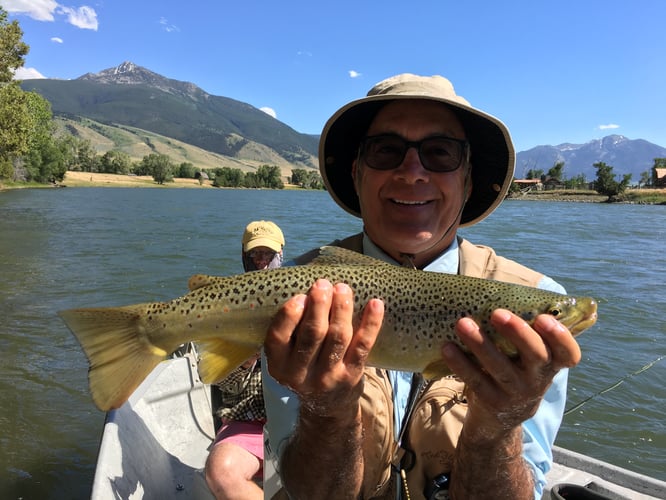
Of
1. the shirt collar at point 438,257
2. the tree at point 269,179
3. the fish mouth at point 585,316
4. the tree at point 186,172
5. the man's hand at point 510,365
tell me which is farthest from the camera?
the tree at point 186,172

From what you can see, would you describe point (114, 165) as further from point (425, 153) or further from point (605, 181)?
point (425, 153)

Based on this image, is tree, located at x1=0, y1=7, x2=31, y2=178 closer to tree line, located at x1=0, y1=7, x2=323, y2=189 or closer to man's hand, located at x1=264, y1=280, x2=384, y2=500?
tree line, located at x1=0, y1=7, x2=323, y2=189

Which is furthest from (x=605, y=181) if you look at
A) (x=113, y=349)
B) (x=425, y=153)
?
(x=113, y=349)

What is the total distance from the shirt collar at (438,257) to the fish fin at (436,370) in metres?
0.75

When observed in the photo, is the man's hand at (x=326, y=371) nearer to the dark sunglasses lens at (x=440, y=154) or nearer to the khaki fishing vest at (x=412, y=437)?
Result: the khaki fishing vest at (x=412, y=437)

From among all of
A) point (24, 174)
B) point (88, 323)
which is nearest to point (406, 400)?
point (88, 323)

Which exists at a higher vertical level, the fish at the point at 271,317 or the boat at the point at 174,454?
the fish at the point at 271,317

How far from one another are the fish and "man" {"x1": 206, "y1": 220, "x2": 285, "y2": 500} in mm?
1763

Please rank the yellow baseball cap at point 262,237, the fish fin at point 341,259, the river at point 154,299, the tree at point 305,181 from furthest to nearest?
the tree at point 305,181 < the river at point 154,299 < the yellow baseball cap at point 262,237 < the fish fin at point 341,259

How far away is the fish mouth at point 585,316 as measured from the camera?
240 centimetres

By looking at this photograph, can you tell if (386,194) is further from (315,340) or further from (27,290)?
(27,290)

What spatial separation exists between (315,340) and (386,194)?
1138 mm

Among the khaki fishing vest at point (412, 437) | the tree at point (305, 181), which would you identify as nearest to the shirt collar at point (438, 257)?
the khaki fishing vest at point (412, 437)

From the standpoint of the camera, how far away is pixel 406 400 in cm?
282
